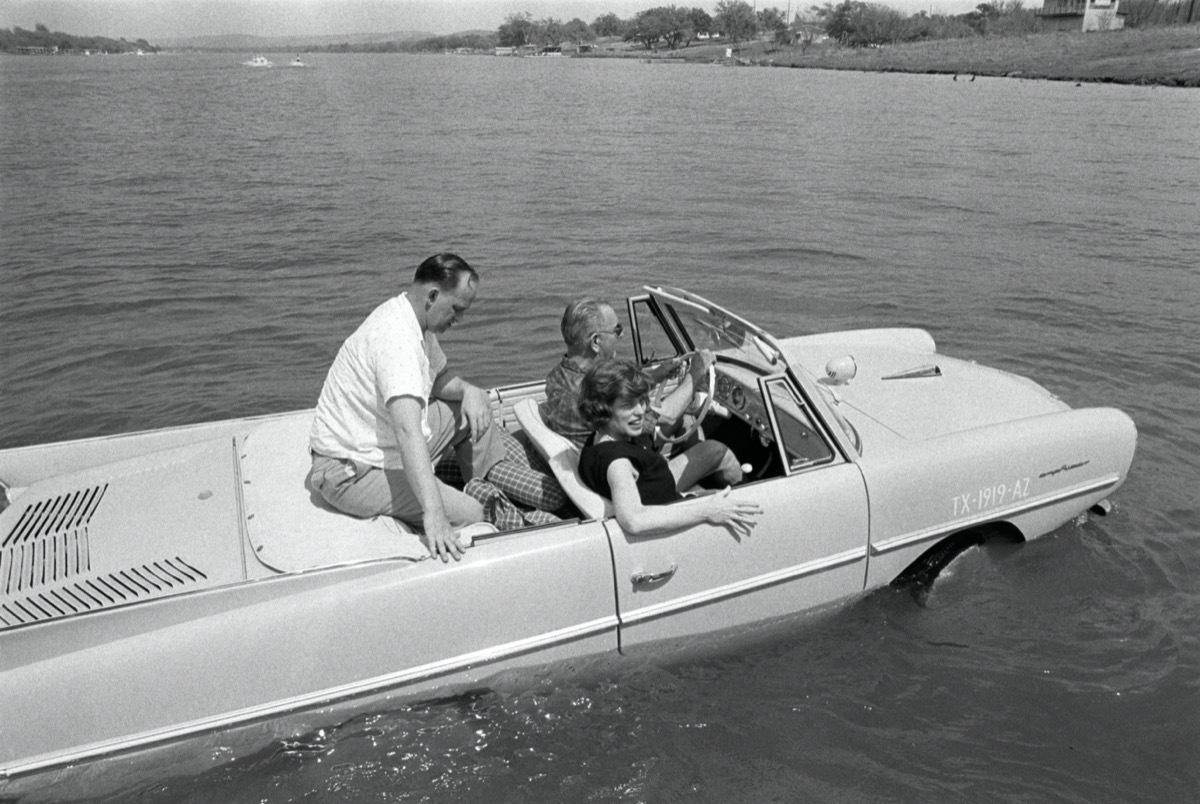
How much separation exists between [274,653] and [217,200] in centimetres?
1447

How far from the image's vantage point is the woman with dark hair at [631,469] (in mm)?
3660

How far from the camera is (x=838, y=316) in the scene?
32.8ft

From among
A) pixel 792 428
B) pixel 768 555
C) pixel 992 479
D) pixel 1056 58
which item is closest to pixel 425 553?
pixel 768 555

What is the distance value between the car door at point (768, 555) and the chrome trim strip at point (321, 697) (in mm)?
254

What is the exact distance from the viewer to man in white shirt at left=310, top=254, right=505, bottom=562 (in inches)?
142

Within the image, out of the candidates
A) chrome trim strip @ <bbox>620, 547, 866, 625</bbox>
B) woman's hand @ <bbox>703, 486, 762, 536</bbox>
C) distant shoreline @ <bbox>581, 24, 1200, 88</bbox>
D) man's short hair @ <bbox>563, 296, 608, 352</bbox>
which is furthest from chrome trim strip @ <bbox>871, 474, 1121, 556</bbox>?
distant shoreline @ <bbox>581, 24, 1200, 88</bbox>

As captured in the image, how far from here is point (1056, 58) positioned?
63.7 meters

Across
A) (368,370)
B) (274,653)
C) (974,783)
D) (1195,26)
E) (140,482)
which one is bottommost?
(974,783)

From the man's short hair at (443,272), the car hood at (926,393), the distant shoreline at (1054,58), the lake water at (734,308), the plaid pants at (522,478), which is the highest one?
the distant shoreline at (1054,58)

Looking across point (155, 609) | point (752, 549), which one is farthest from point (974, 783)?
point (155, 609)

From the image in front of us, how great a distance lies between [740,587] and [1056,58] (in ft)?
237

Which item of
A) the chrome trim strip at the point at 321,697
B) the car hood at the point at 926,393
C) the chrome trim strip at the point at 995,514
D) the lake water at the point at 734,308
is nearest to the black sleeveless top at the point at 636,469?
the chrome trim strip at the point at 321,697

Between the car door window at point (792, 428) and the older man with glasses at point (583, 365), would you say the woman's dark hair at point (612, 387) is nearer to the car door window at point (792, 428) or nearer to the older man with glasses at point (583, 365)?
the older man with glasses at point (583, 365)

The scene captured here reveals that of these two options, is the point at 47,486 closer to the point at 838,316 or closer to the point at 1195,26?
the point at 838,316
